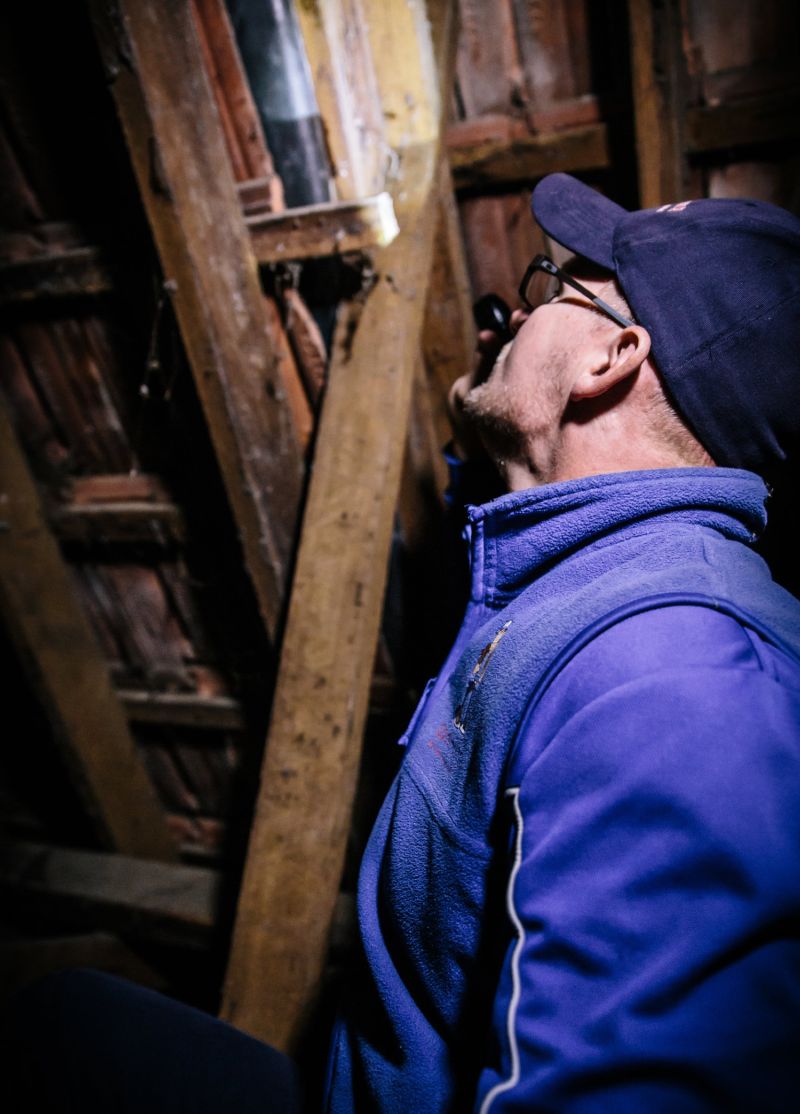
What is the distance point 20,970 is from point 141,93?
9.57ft

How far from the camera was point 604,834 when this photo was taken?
0.67 m

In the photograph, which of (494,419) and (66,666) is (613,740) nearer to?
(494,419)

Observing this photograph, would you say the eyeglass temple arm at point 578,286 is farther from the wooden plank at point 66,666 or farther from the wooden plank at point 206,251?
the wooden plank at point 66,666

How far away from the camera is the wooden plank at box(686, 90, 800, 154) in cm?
164

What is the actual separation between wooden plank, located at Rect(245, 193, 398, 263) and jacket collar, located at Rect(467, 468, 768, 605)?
3.09 ft

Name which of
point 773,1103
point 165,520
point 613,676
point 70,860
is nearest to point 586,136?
point 613,676

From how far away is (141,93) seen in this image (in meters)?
1.36

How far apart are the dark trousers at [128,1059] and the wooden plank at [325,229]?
1.98 m

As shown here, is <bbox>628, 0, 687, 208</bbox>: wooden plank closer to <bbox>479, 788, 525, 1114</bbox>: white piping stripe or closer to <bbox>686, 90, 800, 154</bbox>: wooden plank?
<bbox>686, 90, 800, 154</bbox>: wooden plank

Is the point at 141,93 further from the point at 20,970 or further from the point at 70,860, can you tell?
the point at 20,970

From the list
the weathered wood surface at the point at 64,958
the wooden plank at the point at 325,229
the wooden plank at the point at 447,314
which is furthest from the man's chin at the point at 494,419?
the weathered wood surface at the point at 64,958

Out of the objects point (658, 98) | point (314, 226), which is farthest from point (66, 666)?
point (658, 98)

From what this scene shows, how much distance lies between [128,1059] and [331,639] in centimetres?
104

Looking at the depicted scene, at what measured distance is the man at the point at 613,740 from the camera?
591 mm
